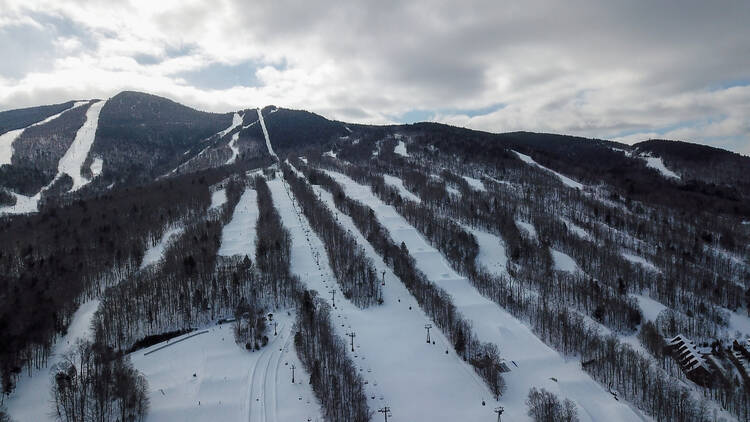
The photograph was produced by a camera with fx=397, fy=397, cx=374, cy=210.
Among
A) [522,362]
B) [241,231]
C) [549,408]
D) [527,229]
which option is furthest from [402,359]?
[527,229]

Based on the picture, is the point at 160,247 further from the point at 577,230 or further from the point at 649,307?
the point at 577,230

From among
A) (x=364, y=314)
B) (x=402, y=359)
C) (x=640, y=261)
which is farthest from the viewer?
(x=640, y=261)

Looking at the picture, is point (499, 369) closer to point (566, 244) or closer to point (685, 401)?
point (685, 401)

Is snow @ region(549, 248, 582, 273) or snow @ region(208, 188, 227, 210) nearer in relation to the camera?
snow @ region(549, 248, 582, 273)

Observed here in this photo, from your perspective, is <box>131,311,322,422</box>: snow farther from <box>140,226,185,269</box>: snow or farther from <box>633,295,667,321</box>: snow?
<box>633,295,667,321</box>: snow

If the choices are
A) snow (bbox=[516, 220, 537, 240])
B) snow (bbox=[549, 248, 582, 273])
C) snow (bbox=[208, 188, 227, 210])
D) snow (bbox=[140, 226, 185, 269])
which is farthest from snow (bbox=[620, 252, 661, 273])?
snow (bbox=[208, 188, 227, 210])

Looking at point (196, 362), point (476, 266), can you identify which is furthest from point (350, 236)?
point (196, 362)

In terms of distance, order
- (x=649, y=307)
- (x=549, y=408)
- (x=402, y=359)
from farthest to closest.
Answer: (x=649, y=307), (x=402, y=359), (x=549, y=408)
